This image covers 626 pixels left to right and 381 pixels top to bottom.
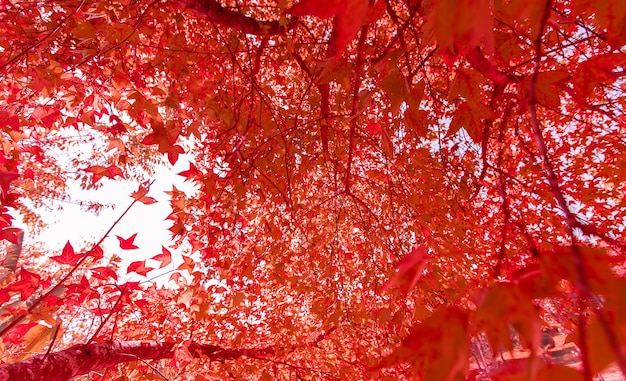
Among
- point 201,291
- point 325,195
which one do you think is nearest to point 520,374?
point 201,291

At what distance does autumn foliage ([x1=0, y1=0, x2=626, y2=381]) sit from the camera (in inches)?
16.5

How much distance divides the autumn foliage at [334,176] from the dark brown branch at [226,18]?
0.02 m

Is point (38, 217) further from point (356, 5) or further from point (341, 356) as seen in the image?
point (356, 5)

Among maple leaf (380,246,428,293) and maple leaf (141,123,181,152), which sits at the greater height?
maple leaf (141,123,181,152)

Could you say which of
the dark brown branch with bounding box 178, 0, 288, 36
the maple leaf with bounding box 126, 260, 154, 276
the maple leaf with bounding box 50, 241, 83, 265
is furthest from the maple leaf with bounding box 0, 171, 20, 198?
the dark brown branch with bounding box 178, 0, 288, 36

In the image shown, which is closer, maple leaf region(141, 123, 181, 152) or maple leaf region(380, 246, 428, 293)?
maple leaf region(380, 246, 428, 293)

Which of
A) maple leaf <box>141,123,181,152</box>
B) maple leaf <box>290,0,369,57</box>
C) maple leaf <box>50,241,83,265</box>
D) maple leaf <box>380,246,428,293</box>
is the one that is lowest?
maple leaf <box>380,246,428,293</box>

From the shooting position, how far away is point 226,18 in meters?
2.19

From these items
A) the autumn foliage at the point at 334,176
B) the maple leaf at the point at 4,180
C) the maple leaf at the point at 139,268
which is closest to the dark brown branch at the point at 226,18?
the autumn foliage at the point at 334,176

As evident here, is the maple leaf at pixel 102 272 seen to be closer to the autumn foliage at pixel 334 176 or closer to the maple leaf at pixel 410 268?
the autumn foliage at pixel 334 176

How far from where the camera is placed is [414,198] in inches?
96.4

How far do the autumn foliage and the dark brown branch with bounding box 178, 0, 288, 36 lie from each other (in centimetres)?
2

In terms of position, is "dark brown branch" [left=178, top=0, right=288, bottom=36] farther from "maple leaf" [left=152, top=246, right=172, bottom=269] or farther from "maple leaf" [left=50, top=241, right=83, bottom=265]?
"maple leaf" [left=50, top=241, right=83, bottom=265]

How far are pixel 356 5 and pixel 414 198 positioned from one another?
7.11ft
